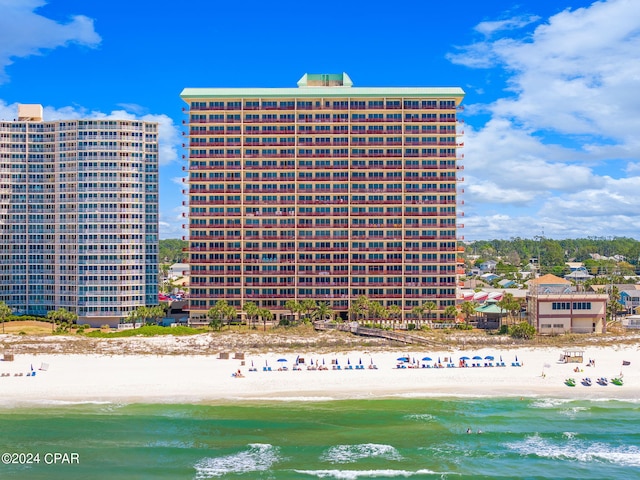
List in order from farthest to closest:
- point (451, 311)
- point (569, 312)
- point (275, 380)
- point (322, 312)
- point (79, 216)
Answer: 1. point (79, 216)
2. point (451, 311)
3. point (322, 312)
4. point (569, 312)
5. point (275, 380)

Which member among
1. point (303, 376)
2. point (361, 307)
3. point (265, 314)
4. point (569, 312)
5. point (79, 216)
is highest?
point (79, 216)

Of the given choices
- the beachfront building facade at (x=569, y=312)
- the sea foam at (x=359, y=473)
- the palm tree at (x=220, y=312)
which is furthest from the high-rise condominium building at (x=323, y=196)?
the sea foam at (x=359, y=473)

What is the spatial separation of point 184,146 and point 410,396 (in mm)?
70508

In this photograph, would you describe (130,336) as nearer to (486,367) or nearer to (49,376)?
(49,376)

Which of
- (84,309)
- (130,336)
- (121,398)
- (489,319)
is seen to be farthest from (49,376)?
(489,319)

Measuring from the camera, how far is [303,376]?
80438 millimetres

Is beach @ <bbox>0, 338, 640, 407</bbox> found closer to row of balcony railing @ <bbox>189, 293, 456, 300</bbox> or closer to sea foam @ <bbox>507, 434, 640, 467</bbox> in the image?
sea foam @ <bbox>507, 434, 640, 467</bbox>

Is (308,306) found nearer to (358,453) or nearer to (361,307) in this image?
(361,307)

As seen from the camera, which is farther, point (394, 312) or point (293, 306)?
point (394, 312)

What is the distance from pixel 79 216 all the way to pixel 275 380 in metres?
63.2

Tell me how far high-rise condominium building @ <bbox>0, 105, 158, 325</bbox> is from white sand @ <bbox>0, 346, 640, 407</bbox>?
3260cm

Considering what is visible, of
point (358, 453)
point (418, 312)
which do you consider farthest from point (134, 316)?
point (358, 453)

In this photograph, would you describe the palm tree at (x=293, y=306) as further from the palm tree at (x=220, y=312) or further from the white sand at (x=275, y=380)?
the white sand at (x=275, y=380)

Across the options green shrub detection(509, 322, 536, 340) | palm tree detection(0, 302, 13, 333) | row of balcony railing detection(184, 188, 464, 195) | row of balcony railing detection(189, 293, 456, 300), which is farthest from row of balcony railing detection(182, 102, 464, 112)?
palm tree detection(0, 302, 13, 333)
